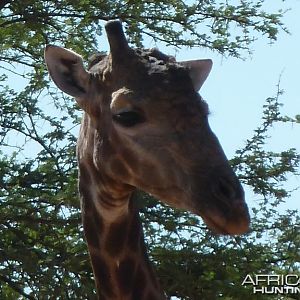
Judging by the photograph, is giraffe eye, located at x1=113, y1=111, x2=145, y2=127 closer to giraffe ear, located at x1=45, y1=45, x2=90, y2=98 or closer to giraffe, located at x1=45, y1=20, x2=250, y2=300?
giraffe, located at x1=45, y1=20, x2=250, y2=300

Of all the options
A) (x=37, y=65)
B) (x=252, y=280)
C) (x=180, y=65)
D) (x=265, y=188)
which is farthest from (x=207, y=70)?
(x=37, y=65)

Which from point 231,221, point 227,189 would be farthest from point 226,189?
point 231,221

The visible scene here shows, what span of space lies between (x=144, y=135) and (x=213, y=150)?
0.39m

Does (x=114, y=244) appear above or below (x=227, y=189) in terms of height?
above

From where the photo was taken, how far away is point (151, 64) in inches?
190

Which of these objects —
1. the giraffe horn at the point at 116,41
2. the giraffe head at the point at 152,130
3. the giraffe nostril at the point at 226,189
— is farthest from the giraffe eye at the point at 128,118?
the giraffe nostril at the point at 226,189

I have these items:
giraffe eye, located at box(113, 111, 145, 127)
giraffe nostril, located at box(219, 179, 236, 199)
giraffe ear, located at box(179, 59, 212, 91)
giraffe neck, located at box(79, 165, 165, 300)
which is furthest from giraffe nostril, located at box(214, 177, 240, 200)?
giraffe ear, located at box(179, 59, 212, 91)

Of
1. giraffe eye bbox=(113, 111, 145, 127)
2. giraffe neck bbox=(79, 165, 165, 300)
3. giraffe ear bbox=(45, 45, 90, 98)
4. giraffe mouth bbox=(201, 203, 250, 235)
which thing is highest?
giraffe ear bbox=(45, 45, 90, 98)

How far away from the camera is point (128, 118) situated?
472cm

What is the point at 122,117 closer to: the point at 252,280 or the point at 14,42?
the point at 252,280

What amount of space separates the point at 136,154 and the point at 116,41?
0.61 meters

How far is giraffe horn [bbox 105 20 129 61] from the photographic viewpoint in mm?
4988

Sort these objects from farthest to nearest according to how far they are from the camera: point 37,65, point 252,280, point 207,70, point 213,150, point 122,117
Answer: point 37,65 < point 252,280 < point 207,70 < point 122,117 < point 213,150

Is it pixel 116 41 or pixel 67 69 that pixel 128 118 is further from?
pixel 67 69
